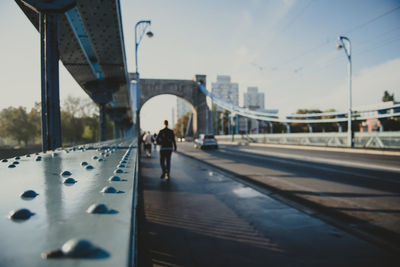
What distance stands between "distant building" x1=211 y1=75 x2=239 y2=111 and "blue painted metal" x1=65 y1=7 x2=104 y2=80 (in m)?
143

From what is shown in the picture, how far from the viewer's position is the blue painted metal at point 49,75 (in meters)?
3.94

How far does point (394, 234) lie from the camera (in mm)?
3018

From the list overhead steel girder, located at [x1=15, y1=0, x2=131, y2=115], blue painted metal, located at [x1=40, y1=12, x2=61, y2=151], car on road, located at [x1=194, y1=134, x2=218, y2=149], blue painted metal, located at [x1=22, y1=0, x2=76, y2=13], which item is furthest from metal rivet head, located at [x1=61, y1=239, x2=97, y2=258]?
car on road, located at [x1=194, y1=134, x2=218, y2=149]

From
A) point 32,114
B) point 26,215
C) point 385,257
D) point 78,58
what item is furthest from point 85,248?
point 32,114

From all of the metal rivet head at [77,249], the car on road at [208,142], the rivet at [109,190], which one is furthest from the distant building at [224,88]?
the metal rivet head at [77,249]

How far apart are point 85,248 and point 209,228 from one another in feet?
9.88

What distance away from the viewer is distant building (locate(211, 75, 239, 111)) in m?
152

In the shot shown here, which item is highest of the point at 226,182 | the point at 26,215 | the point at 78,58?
the point at 78,58

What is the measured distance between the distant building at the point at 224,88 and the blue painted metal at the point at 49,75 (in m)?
147

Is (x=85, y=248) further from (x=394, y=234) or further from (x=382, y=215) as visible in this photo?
(x=382, y=215)

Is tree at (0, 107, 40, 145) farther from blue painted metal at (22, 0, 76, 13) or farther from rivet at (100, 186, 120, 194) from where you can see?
rivet at (100, 186, 120, 194)

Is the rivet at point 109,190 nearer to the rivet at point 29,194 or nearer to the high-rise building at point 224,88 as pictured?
the rivet at point 29,194

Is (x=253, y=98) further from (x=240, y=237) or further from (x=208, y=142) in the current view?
(x=240, y=237)

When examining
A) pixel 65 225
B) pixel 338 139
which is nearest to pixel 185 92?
pixel 338 139
